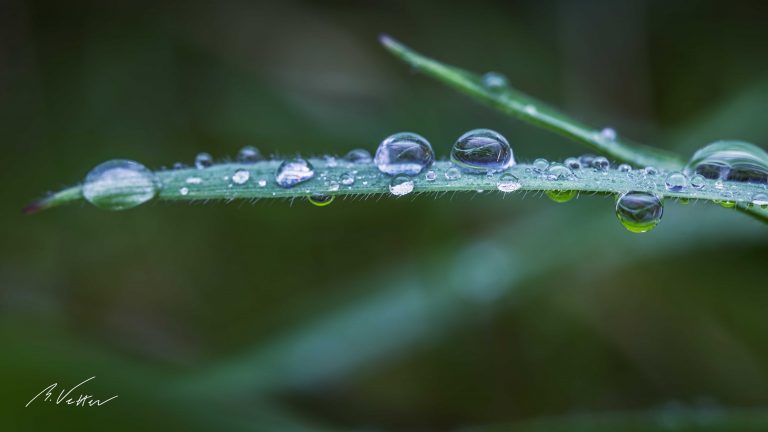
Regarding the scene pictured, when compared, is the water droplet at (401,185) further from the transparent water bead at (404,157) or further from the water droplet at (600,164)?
the water droplet at (600,164)

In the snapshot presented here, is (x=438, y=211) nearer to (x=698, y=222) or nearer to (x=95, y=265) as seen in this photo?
(x=698, y=222)

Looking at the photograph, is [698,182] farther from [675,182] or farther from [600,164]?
[600,164]

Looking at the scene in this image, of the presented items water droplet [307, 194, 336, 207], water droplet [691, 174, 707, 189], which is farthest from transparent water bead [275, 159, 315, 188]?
water droplet [691, 174, 707, 189]

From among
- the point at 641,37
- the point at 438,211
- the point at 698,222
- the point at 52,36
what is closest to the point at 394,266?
the point at 438,211
